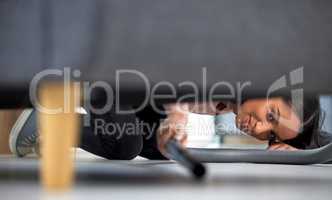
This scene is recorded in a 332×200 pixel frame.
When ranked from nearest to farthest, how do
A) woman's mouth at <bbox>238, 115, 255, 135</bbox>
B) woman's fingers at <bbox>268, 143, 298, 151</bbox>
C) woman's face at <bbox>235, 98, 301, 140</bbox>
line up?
woman's face at <bbox>235, 98, 301, 140</bbox>, woman's mouth at <bbox>238, 115, 255, 135</bbox>, woman's fingers at <bbox>268, 143, 298, 151</bbox>

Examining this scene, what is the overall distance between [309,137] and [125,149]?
1.85 feet

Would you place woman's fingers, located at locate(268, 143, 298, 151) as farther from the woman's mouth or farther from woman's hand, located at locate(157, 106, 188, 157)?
woman's hand, located at locate(157, 106, 188, 157)

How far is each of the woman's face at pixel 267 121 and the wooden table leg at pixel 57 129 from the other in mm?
501

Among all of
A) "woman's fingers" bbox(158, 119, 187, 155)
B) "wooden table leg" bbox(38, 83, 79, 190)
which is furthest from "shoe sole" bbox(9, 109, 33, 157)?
"wooden table leg" bbox(38, 83, 79, 190)

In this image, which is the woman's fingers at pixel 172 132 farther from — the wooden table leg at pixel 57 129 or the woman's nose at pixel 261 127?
the wooden table leg at pixel 57 129

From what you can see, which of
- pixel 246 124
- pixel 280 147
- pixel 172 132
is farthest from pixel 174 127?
pixel 280 147

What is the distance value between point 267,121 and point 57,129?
72 centimetres

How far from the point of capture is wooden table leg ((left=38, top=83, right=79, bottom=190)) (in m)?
0.60

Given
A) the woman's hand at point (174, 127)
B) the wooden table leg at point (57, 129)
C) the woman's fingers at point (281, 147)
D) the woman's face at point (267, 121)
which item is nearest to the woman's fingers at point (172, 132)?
the woman's hand at point (174, 127)

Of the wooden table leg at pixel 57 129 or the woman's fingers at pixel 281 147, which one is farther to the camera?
the woman's fingers at pixel 281 147

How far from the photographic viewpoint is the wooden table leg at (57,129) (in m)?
0.60

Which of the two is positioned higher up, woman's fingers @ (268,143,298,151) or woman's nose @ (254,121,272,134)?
woman's nose @ (254,121,272,134)

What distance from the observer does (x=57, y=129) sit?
1.98 ft

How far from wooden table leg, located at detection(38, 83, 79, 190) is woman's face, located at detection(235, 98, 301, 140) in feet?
1.64
